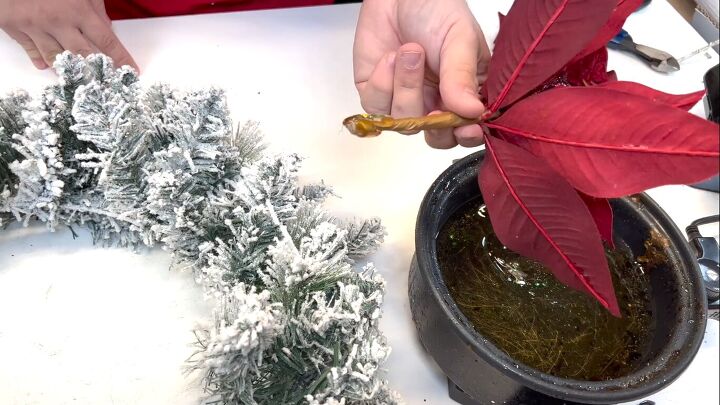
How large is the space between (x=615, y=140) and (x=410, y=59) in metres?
0.21

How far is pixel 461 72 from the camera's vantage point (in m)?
0.47

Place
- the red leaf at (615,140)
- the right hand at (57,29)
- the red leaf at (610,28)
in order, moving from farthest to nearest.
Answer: the right hand at (57,29) → the red leaf at (610,28) → the red leaf at (615,140)

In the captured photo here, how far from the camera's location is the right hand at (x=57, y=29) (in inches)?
24.8

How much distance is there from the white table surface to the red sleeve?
0.05 m

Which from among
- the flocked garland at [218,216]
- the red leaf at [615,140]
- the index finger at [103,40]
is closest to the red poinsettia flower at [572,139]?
the red leaf at [615,140]

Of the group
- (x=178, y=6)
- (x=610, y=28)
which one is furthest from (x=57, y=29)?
(x=610, y=28)

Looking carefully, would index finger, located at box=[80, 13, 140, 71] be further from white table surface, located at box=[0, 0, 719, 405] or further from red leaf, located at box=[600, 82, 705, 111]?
red leaf, located at box=[600, 82, 705, 111]

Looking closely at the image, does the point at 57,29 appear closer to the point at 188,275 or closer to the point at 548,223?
the point at 188,275

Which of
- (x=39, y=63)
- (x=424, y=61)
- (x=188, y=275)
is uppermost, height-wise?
(x=424, y=61)

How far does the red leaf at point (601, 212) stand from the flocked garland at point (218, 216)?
0.16m

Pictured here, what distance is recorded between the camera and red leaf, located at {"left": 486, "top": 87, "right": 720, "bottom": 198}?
0.28 m

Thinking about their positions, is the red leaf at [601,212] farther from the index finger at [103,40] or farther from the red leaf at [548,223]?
the index finger at [103,40]

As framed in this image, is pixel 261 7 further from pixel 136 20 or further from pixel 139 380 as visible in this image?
pixel 139 380

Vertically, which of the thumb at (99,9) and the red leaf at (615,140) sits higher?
the red leaf at (615,140)
